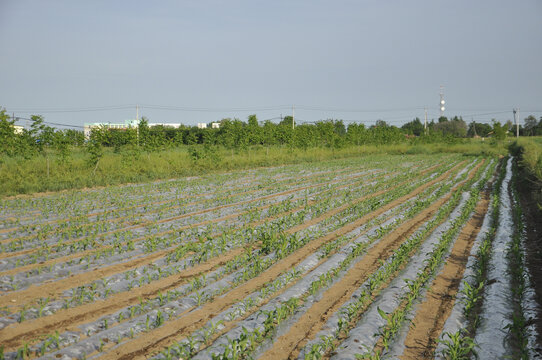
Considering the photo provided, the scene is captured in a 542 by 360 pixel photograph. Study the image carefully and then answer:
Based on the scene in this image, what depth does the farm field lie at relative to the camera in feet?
13.8

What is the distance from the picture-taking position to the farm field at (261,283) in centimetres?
421

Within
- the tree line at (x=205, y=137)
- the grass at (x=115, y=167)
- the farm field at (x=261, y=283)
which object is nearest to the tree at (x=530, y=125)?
the tree line at (x=205, y=137)

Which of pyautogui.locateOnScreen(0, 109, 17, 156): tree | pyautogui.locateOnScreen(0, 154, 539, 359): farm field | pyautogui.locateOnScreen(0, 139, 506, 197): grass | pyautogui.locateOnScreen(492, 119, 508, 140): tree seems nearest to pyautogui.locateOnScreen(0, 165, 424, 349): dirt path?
pyautogui.locateOnScreen(0, 154, 539, 359): farm field

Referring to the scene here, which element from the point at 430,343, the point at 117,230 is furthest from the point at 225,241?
→ the point at 430,343

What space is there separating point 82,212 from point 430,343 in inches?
370

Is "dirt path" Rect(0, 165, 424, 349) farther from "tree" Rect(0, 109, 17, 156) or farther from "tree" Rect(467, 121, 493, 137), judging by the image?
"tree" Rect(467, 121, 493, 137)

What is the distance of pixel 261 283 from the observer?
593cm

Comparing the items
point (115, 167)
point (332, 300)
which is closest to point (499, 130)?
point (115, 167)

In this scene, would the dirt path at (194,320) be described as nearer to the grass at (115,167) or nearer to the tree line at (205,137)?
the grass at (115,167)

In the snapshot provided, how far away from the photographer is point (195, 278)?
571 centimetres

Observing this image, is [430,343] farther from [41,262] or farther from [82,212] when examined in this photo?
[82,212]

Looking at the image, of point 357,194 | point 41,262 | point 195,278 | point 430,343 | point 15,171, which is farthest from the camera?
point 15,171

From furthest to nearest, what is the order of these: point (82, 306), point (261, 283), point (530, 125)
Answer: point (530, 125)
point (261, 283)
point (82, 306)

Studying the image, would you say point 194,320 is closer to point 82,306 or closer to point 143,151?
point 82,306
